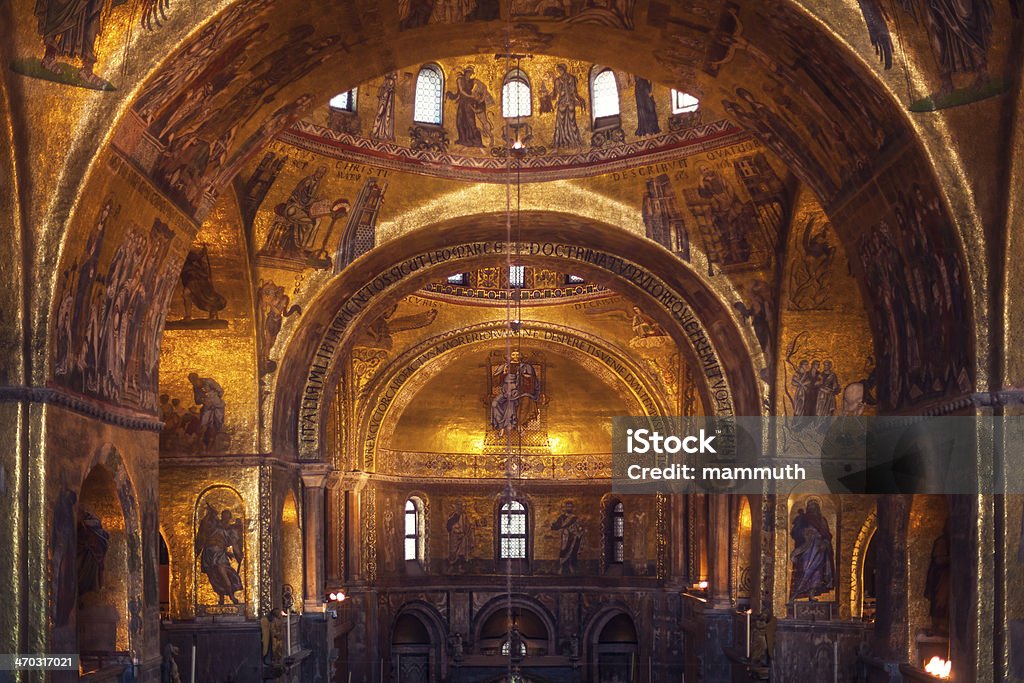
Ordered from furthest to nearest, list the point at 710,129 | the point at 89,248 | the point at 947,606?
the point at 710,129
the point at 947,606
the point at 89,248

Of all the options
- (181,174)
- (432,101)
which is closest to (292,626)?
(432,101)

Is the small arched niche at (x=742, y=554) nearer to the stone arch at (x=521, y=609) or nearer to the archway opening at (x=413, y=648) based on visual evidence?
the stone arch at (x=521, y=609)

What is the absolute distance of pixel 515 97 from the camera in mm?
25391

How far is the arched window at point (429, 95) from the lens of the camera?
25.2m

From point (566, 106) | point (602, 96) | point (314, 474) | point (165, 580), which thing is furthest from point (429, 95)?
point (165, 580)

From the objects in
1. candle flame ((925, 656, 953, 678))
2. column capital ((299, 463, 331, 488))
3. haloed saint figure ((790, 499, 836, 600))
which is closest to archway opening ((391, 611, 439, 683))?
column capital ((299, 463, 331, 488))

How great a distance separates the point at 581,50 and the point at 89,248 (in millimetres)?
7160

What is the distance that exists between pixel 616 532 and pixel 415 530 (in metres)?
5.95

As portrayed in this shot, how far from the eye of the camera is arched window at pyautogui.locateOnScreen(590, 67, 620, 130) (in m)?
25.2

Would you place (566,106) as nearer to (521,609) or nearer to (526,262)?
(526,262)

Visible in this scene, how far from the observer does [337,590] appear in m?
32.0

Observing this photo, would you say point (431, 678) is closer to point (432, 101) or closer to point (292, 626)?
point (292, 626)

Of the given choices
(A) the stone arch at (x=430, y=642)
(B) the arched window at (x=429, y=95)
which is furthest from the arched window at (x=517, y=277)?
(A) the stone arch at (x=430, y=642)

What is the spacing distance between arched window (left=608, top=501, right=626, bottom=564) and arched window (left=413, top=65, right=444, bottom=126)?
17.3 meters
